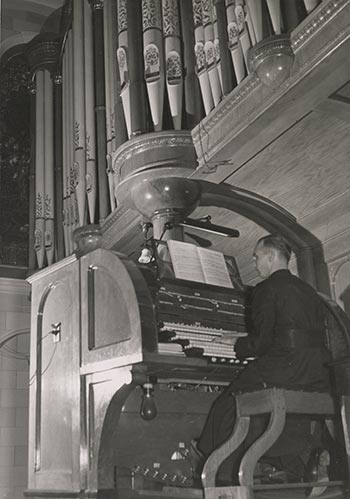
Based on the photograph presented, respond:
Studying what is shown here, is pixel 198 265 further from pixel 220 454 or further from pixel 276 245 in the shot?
pixel 220 454

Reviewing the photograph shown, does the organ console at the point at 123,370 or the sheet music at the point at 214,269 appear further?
the sheet music at the point at 214,269

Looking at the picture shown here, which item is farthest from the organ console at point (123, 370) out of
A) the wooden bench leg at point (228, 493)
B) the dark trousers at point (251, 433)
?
the dark trousers at point (251, 433)

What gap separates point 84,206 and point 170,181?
1.88 meters

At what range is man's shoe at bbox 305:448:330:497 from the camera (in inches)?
149

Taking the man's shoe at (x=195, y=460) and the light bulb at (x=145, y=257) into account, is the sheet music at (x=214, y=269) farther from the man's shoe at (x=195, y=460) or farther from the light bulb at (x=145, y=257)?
the man's shoe at (x=195, y=460)

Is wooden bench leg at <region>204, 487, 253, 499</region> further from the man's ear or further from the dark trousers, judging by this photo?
the man's ear

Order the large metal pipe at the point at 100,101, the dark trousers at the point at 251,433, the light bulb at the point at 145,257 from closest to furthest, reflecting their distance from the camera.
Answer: the dark trousers at the point at 251,433 → the light bulb at the point at 145,257 → the large metal pipe at the point at 100,101

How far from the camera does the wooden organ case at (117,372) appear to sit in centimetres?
370

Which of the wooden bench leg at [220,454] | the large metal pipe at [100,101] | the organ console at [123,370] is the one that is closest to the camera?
the wooden bench leg at [220,454]

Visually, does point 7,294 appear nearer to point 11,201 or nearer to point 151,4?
point 11,201

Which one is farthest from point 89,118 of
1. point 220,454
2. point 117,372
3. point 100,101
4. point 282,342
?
point 220,454

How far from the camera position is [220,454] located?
3545mm

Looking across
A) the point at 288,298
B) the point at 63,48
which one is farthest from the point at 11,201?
the point at 288,298

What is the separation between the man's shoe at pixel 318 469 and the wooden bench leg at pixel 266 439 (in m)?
0.55
